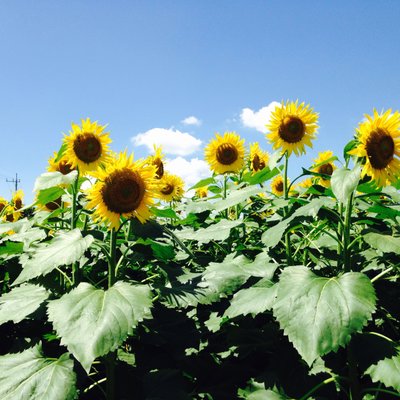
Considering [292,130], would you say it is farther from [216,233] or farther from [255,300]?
[255,300]

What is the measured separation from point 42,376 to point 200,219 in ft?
6.74

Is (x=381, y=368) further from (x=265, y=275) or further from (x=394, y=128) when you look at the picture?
(x=394, y=128)

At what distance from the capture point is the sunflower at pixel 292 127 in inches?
142

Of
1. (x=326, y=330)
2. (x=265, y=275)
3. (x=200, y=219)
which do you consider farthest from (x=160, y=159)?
(x=326, y=330)

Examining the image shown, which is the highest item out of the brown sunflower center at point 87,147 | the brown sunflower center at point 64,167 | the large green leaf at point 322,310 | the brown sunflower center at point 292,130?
the brown sunflower center at point 292,130

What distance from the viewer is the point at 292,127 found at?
3646 millimetres

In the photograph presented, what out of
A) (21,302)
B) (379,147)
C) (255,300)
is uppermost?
(379,147)

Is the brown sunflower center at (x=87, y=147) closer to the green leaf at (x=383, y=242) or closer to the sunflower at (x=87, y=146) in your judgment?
the sunflower at (x=87, y=146)

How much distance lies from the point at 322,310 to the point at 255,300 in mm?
435

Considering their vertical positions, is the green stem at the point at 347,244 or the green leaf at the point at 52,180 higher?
the green leaf at the point at 52,180

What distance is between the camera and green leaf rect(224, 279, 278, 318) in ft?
6.77

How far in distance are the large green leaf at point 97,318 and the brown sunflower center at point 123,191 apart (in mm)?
546

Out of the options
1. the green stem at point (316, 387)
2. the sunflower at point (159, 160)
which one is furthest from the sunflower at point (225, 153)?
the green stem at point (316, 387)

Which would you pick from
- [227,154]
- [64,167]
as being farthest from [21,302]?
[227,154]
